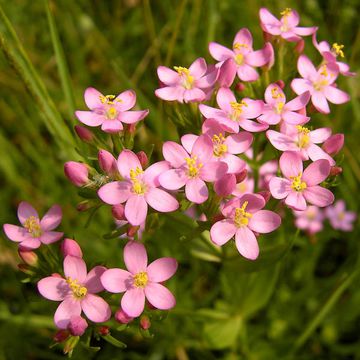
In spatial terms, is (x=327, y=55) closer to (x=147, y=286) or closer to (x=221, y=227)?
(x=221, y=227)

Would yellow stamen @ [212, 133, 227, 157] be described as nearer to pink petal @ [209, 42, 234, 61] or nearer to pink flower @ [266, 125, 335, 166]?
pink flower @ [266, 125, 335, 166]

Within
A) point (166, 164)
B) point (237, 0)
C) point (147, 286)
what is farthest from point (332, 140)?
point (237, 0)

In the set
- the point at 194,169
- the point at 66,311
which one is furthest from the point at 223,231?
the point at 66,311

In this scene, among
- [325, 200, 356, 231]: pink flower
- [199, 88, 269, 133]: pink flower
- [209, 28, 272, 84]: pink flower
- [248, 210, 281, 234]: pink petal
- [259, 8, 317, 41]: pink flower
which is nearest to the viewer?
[248, 210, 281, 234]: pink petal

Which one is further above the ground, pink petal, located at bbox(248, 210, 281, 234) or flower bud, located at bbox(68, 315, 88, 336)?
pink petal, located at bbox(248, 210, 281, 234)

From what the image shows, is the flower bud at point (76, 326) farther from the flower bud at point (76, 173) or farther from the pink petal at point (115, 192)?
the flower bud at point (76, 173)

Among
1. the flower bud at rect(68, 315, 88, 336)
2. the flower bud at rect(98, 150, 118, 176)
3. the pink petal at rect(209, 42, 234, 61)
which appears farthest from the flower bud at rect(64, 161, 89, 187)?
the pink petal at rect(209, 42, 234, 61)
